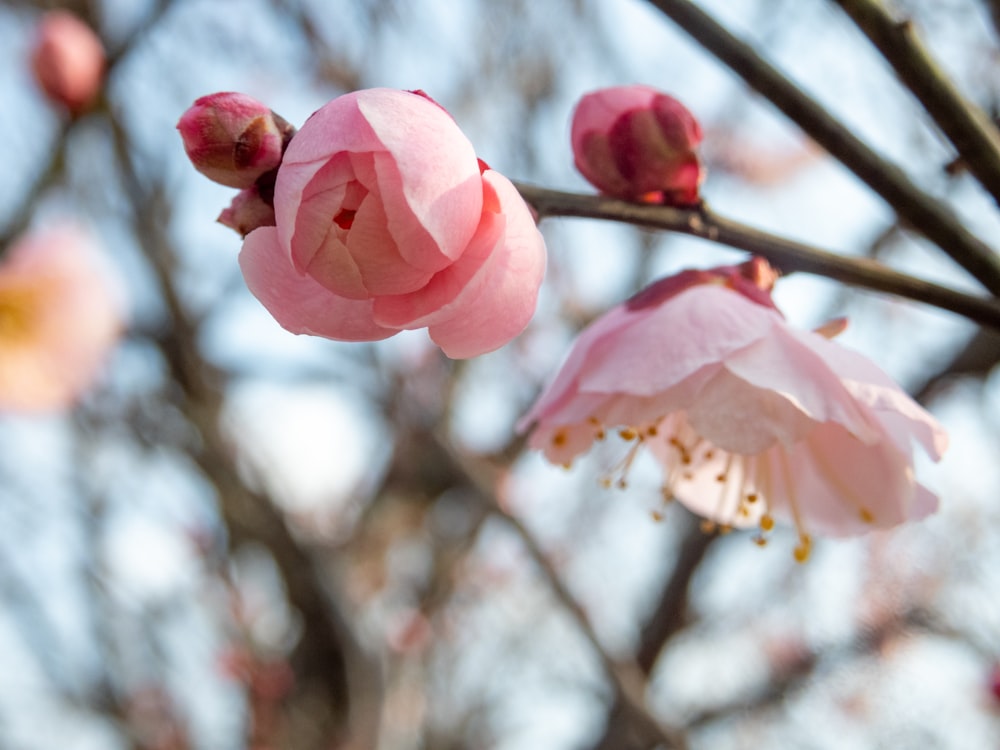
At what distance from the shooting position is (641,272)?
2.35 metres

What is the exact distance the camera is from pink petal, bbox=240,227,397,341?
388mm

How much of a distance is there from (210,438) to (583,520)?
6.04 ft

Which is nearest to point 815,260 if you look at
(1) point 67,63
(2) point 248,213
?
(2) point 248,213

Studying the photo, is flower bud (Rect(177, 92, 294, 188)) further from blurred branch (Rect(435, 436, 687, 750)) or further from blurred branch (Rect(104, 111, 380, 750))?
blurred branch (Rect(104, 111, 380, 750))

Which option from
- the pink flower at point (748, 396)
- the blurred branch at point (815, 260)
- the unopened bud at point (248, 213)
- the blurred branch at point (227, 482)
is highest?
the unopened bud at point (248, 213)

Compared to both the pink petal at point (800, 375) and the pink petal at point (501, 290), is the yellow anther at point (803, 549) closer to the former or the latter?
the pink petal at point (800, 375)

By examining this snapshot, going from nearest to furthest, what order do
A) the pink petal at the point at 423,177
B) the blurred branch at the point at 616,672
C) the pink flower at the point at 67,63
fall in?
the pink petal at the point at 423,177 < the blurred branch at the point at 616,672 < the pink flower at the point at 67,63

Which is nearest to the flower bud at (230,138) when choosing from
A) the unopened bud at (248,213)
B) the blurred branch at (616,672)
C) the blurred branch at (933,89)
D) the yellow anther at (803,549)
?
the unopened bud at (248,213)

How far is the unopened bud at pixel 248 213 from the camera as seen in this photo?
1.26ft

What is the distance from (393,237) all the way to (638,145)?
205mm

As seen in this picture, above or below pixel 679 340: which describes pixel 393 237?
above

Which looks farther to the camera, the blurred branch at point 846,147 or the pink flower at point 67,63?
the pink flower at point 67,63

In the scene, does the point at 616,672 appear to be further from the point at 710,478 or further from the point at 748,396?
the point at 748,396

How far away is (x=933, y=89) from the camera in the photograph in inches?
17.4
